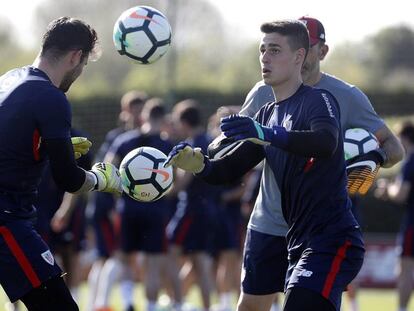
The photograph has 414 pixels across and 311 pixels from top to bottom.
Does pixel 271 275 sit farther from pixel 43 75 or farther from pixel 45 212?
pixel 45 212

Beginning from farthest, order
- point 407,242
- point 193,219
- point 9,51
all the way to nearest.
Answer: point 9,51
point 193,219
point 407,242

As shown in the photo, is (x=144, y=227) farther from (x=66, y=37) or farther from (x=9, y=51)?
(x=9, y=51)

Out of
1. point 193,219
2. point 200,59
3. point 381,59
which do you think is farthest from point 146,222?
point 200,59

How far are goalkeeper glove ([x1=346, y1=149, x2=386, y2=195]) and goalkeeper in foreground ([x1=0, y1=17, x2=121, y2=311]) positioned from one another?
5.87 ft

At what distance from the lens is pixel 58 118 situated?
19.5 ft

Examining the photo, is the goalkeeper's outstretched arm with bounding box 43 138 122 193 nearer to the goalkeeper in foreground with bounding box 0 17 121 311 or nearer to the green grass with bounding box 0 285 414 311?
the goalkeeper in foreground with bounding box 0 17 121 311

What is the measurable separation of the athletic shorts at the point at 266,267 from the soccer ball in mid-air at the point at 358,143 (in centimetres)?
80

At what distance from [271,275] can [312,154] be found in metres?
1.36

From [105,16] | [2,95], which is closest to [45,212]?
[2,95]

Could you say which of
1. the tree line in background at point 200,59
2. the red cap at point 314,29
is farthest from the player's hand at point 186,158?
the tree line in background at point 200,59

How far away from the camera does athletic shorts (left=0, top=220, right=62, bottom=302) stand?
6.11 meters

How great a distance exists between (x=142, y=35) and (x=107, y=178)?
128 centimetres

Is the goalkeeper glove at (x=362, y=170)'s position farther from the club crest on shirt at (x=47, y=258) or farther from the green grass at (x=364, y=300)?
the green grass at (x=364, y=300)

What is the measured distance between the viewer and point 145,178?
6.69 metres
